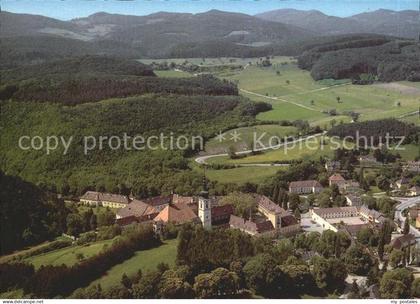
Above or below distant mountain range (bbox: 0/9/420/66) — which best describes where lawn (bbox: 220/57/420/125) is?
below

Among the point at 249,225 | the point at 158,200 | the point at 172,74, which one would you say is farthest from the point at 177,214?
the point at 172,74

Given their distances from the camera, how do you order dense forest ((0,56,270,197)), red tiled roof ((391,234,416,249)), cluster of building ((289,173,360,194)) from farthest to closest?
cluster of building ((289,173,360,194))
dense forest ((0,56,270,197))
red tiled roof ((391,234,416,249))

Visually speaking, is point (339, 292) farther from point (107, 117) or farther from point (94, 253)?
point (107, 117)

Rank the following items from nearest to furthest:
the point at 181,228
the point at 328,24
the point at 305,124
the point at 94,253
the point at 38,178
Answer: the point at 94,253, the point at 181,228, the point at 38,178, the point at 305,124, the point at 328,24

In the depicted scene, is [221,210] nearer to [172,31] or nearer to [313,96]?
[172,31]

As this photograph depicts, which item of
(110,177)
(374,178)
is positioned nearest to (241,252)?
(110,177)

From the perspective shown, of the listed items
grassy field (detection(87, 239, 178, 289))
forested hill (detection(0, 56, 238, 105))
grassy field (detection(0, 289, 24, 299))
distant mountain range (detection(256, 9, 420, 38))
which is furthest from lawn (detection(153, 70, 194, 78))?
grassy field (detection(0, 289, 24, 299))

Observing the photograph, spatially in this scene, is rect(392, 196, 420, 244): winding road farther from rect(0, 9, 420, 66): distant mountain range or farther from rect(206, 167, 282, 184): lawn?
rect(0, 9, 420, 66): distant mountain range
